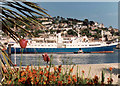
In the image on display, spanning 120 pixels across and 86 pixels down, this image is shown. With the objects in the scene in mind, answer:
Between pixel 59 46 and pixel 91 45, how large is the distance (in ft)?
23.1

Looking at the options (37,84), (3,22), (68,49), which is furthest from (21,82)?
(68,49)

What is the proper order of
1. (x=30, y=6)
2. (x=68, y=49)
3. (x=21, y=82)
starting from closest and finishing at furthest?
(x=30, y=6) < (x=21, y=82) < (x=68, y=49)

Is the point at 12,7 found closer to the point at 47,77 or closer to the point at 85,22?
the point at 47,77

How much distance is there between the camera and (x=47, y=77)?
2.75 metres

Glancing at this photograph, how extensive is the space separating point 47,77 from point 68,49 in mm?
42901

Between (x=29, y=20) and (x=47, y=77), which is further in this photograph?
(x=47, y=77)

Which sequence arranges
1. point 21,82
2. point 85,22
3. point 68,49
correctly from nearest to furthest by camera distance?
1. point 21,82
2. point 68,49
3. point 85,22

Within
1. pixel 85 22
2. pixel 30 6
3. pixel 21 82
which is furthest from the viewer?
pixel 85 22

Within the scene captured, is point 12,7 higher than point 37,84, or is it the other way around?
point 12,7

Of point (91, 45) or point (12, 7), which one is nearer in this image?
point (12, 7)

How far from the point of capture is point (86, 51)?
46125mm

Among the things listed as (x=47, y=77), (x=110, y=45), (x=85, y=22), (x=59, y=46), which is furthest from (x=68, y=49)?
(x=85, y=22)

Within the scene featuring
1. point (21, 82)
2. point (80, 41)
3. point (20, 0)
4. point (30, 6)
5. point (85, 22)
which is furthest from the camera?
point (85, 22)

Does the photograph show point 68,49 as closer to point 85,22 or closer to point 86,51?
point 86,51
